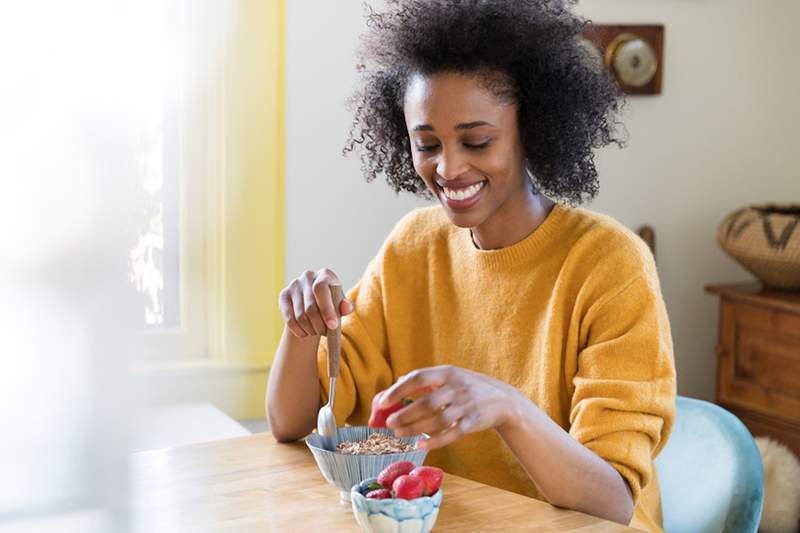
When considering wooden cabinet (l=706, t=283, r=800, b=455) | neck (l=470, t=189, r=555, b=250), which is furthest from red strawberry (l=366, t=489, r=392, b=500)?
wooden cabinet (l=706, t=283, r=800, b=455)

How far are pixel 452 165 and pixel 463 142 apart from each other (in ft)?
0.13

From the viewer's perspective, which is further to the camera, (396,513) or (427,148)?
(427,148)

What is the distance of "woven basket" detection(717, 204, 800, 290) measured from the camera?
2.63 metres

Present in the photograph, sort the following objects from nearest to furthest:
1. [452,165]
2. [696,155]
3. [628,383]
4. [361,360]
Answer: [628,383] → [452,165] → [361,360] → [696,155]

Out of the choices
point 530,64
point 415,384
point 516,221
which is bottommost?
point 415,384

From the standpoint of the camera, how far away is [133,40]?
0.16m

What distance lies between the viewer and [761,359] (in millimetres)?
2713

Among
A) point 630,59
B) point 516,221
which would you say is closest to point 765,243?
point 630,59

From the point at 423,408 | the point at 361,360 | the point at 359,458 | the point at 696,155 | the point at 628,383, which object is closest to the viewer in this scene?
the point at 423,408

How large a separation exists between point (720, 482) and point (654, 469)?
0.33 feet

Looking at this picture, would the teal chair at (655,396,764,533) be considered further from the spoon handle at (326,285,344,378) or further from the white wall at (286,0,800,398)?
the white wall at (286,0,800,398)

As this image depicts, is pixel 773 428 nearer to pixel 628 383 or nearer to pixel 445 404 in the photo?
pixel 628 383

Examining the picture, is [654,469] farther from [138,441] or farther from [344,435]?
[138,441]

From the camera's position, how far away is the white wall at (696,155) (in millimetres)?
2735
